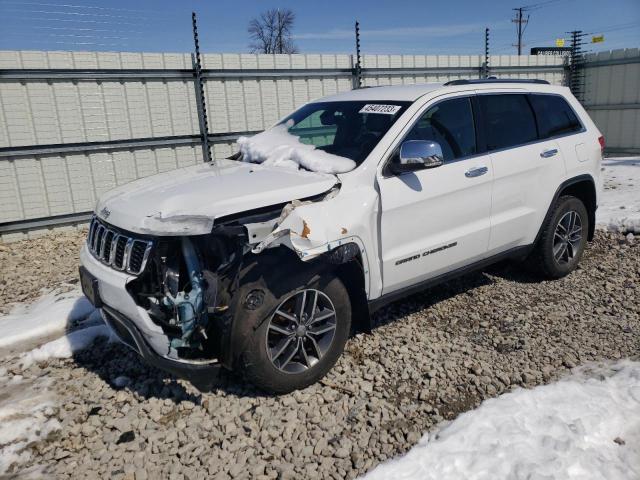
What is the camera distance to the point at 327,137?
410cm

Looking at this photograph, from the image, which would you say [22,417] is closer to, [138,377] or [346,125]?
[138,377]

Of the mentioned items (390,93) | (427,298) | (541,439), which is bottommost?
(541,439)

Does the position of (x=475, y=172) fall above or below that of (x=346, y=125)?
below

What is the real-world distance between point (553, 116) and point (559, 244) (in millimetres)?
1184

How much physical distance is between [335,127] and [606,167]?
9603 millimetres

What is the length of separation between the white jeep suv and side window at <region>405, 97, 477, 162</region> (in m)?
0.01

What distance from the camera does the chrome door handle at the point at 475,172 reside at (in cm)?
397

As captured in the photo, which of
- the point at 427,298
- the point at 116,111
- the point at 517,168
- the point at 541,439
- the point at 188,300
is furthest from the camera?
the point at 116,111

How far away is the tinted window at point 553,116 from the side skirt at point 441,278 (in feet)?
3.45

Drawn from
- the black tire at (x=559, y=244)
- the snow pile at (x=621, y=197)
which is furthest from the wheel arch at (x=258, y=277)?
the snow pile at (x=621, y=197)

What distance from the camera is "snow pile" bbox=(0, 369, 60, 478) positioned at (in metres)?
2.94

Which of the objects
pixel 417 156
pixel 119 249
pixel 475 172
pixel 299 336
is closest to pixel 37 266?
pixel 119 249

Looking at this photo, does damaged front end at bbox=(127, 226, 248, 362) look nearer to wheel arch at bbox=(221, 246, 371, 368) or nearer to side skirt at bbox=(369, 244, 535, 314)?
wheel arch at bbox=(221, 246, 371, 368)

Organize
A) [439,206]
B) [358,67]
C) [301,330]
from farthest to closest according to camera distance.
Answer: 1. [358,67]
2. [439,206]
3. [301,330]
